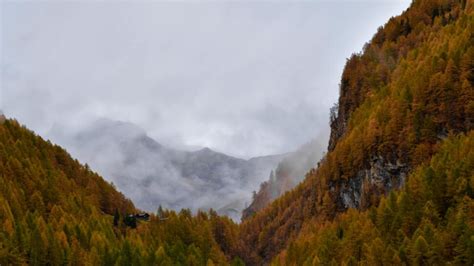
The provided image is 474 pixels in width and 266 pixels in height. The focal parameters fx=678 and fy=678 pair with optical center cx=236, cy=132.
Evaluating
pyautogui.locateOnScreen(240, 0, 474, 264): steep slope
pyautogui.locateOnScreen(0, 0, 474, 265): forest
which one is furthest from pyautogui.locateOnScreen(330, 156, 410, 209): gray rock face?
pyautogui.locateOnScreen(0, 0, 474, 265): forest

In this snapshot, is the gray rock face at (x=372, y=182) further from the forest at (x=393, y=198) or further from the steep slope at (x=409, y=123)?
the forest at (x=393, y=198)

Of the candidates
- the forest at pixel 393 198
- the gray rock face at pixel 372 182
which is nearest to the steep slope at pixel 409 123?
the gray rock face at pixel 372 182

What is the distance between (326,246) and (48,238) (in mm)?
63599

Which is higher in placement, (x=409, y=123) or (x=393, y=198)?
(x=409, y=123)

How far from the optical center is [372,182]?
170250 millimetres

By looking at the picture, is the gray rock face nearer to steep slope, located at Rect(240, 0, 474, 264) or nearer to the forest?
steep slope, located at Rect(240, 0, 474, 264)

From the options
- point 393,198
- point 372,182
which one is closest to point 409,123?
point 372,182

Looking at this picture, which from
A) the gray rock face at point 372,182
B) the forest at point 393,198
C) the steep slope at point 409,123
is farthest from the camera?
the gray rock face at point 372,182

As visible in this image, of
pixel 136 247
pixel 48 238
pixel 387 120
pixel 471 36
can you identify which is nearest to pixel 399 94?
pixel 387 120

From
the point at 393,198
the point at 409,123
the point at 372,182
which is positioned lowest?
the point at 393,198

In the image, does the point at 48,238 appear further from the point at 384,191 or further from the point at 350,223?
the point at 384,191

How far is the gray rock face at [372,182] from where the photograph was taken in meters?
161

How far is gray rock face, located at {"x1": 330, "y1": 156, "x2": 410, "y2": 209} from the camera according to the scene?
160875mm

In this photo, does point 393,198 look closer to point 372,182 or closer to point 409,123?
point 409,123
